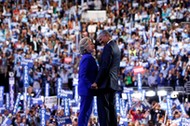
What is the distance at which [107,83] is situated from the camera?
33.9 feet

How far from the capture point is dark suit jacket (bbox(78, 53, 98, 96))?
10531mm

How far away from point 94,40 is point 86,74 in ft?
49.5

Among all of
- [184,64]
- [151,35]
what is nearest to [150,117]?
[184,64]

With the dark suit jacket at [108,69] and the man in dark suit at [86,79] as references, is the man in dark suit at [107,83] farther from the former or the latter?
the man in dark suit at [86,79]

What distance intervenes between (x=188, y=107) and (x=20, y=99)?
513 centimetres

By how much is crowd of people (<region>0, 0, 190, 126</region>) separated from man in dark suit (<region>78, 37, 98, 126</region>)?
21.8 feet

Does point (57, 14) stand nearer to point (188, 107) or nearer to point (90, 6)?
point (90, 6)

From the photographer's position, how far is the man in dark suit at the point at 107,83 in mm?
10320

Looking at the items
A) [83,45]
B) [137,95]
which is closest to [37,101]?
[137,95]

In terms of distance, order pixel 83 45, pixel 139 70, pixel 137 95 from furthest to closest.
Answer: pixel 139 70
pixel 137 95
pixel 83 45

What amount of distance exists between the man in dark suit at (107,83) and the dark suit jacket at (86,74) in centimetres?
24

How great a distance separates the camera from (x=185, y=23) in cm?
2756

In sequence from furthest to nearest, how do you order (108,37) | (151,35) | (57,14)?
(57,14)
(151,35)
(108,37)

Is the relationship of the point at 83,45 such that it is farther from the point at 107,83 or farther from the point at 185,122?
the point at 185,122
